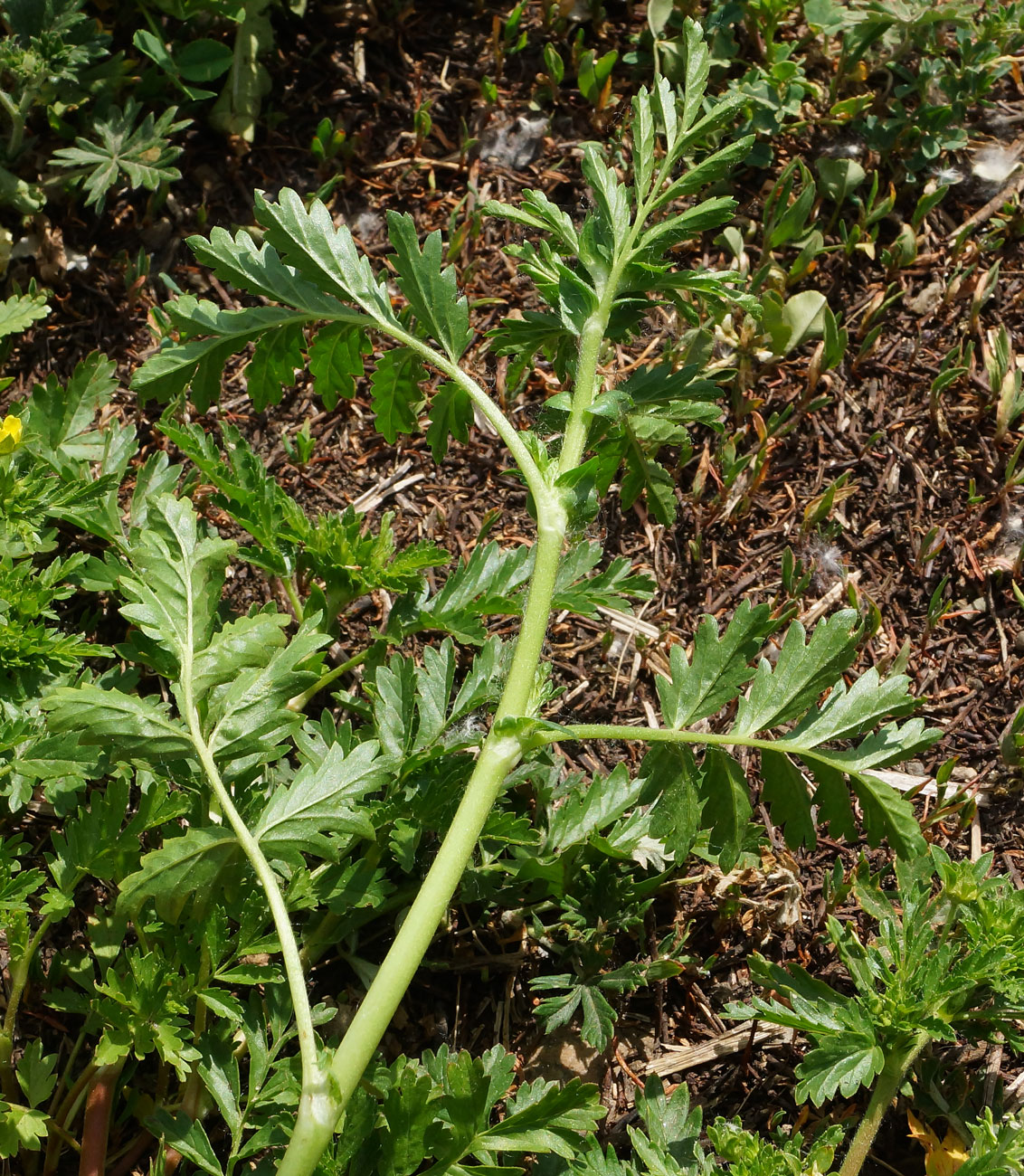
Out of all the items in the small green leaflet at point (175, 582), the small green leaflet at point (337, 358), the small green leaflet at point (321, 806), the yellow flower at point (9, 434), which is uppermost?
the yellow flower at point (9, 434)

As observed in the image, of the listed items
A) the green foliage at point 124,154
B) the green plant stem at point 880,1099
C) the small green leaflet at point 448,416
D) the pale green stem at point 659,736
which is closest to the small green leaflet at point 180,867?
the pale green stem at point 659,736

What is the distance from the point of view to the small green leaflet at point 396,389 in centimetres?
245

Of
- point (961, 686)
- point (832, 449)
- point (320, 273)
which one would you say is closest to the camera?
point (320, 273)

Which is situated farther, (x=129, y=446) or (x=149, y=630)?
(x=129, y=446)

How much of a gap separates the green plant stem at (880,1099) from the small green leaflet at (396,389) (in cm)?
163

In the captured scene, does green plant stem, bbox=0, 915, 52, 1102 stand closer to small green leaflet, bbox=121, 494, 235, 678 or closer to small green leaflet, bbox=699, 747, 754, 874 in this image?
small green leaflet, bbox=121, 494, 235, 678

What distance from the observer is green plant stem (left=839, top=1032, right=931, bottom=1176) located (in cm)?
223

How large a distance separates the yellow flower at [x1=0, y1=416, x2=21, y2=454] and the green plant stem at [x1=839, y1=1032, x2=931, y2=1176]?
7.19ft

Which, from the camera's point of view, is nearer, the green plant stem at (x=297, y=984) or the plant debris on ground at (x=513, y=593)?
the green plant stem at (x=297, y=984)

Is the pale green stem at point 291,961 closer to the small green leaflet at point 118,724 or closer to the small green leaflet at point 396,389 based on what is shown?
the small green leaflet at point 118,724

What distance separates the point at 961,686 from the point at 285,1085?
6.09ft

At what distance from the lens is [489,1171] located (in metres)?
2.01

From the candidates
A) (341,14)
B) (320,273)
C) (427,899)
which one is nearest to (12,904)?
(427,899)

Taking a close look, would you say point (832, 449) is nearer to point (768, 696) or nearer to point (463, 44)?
point (768, 696)
